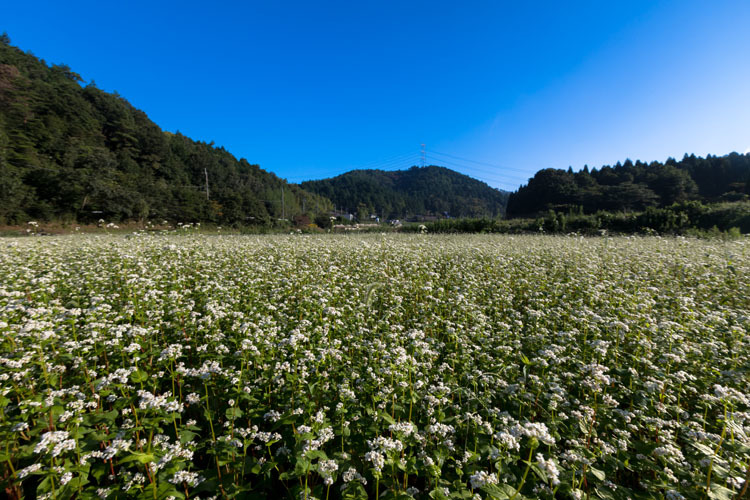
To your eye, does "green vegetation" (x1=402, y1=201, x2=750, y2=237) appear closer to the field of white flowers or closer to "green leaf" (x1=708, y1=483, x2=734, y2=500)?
the field of white flowers

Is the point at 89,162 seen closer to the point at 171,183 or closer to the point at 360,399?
the point at 171,183

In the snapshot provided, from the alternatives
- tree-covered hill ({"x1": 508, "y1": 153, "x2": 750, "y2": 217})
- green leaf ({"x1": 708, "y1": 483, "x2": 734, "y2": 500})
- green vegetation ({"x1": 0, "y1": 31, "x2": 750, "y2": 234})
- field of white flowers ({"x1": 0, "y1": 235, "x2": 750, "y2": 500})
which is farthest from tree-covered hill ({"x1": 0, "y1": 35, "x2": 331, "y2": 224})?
tree-covered hill ({"x1": 508, "y1": 153, "x2": 750, "y2": 217})

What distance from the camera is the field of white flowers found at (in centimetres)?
184

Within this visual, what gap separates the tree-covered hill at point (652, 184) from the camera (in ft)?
160

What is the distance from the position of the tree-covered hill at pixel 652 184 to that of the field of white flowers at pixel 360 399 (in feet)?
164

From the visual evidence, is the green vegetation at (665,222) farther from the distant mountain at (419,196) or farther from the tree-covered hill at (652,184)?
the distant mountain at (419,196)

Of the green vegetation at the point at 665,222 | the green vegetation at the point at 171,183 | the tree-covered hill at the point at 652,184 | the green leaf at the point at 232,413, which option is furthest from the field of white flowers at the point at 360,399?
the tree-covered hill at the point at 652,184

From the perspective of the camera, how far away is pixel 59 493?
1679 millimetres

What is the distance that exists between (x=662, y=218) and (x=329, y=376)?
1175 inches

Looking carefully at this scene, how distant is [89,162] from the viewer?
38094 millimetres

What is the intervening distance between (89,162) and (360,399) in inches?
2209

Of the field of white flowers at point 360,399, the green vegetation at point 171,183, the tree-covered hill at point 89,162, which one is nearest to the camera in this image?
the field of white flowers at point 360,399

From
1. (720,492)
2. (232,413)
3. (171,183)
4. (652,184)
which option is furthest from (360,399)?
(652,184)

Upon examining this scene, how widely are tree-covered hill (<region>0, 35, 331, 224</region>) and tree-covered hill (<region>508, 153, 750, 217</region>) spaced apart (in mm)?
67262
